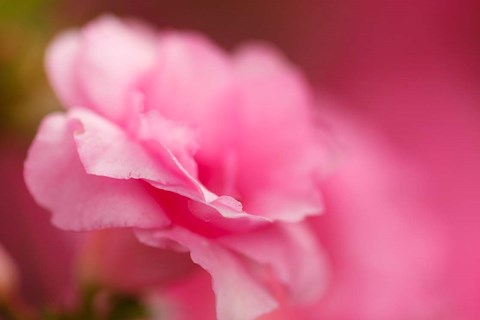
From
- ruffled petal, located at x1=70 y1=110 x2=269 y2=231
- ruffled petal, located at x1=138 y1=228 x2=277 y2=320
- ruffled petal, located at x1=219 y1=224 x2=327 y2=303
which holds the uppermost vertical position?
ruffled petal, located at x1=70 y1=110 x2=269 y2=231

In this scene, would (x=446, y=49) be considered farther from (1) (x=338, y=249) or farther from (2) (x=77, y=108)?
(2) (x=77, y=108)

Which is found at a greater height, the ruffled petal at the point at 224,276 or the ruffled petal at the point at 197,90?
the ruffled petal at the point at 197,90

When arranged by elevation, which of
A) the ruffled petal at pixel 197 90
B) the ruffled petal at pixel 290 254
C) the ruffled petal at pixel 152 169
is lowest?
the ruffled petal at pixel 290 254

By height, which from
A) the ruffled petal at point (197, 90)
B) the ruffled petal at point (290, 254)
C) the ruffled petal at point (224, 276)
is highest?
the ruffled petal at point (197, 90)

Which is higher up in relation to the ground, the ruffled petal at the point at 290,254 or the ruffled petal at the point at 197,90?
the ruffled petal at the point at 197,90

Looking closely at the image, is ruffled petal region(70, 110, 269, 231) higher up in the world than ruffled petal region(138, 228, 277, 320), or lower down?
higher up
